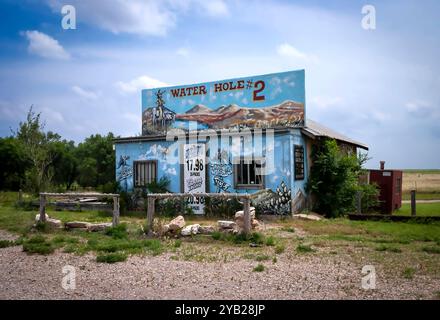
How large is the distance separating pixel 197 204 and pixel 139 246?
8213mm

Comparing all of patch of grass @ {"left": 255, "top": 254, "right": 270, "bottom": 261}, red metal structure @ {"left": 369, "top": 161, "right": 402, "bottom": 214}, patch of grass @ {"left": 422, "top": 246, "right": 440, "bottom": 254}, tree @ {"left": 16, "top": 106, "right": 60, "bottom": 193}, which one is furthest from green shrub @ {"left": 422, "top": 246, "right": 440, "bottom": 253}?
tree @ {"left": 16, "top": 106, "right": 60, "bottom": 193}

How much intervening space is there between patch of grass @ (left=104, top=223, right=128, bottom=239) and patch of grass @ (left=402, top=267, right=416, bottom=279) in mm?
7160

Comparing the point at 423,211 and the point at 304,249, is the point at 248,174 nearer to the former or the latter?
the point at 304,249

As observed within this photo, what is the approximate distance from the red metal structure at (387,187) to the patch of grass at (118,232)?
1278 centimetres

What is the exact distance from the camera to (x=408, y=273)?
7410 millimetres

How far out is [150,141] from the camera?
19.8 meters

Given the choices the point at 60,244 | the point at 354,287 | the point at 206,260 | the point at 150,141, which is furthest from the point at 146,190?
the point at 354,287

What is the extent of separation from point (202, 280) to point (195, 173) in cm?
1132

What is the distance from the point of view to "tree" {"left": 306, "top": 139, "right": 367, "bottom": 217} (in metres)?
17.7

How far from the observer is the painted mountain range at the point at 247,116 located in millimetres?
18984

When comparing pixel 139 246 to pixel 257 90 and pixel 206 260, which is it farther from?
pixel 257 90

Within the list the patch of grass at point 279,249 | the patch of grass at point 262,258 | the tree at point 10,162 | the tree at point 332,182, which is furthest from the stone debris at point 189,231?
the tree at point 10,162

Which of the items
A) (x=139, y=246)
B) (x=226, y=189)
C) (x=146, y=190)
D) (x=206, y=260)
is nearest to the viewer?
(x=206, y=260)

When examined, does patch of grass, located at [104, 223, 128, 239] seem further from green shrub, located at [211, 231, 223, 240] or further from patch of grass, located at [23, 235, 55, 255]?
green shrub, located at [211, 231, 223, 240]
